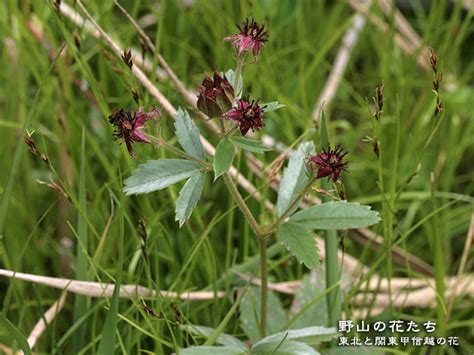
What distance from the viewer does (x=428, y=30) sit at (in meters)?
1.77

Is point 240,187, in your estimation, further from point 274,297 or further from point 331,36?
point 331,36

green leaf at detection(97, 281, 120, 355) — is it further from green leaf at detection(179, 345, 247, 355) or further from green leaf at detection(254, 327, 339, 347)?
green leaf at detection(254, 327, 339, 347)

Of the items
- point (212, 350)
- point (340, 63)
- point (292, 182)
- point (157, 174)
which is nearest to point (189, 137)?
point (157, 174)

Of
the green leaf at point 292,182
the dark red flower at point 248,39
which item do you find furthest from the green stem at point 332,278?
the dark red flower at point 248,39

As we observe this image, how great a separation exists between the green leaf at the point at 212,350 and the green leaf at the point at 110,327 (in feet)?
0.33

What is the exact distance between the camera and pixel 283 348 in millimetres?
1125

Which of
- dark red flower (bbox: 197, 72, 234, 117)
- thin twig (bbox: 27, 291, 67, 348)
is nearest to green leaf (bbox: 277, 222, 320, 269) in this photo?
dark red flower (bbox: 197, 72, 234, 117)

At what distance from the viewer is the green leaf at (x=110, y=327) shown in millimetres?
1061

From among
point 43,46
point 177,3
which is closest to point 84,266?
point 43,46

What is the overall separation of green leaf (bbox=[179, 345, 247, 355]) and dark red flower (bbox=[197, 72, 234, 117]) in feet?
1.14

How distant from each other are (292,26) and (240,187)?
695 mm

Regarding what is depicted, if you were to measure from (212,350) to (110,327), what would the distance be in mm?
164

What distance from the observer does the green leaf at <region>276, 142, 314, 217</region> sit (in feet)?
3.93

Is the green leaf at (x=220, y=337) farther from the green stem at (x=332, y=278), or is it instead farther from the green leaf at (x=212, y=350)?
the green stem at (x=332, y=278)
